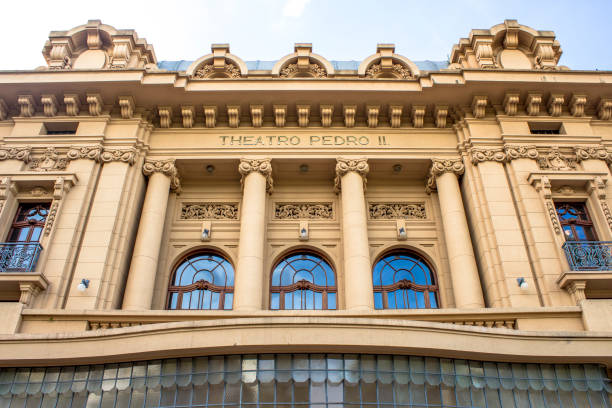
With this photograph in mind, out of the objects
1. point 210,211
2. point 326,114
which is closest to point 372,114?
point 326,114

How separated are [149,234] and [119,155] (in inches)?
112

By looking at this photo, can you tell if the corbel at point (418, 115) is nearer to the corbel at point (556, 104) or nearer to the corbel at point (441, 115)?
the corbel at point (441, 115)

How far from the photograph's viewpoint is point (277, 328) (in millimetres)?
9688

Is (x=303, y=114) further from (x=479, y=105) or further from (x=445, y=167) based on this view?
(x=479, y=105)

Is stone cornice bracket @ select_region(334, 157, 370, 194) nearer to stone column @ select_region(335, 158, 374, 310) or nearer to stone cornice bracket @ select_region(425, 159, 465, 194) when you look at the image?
stone column @ select_region(335, 158, 374, 310)

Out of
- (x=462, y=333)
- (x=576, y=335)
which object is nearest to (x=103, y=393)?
(x=462, y=333)

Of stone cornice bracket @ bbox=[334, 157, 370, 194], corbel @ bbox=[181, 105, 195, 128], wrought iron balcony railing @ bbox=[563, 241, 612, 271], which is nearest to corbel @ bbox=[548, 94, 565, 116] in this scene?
wrought iron balcony railing @ bbox=[563, 241, 612, 271]

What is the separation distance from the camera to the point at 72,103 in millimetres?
16516

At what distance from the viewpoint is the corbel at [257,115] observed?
16891mm

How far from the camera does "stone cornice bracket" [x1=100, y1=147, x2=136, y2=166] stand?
1574 centimetres

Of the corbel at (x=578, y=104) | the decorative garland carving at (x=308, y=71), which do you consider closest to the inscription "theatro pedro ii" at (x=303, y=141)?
the decorative garland carving at (x=308, y=71)

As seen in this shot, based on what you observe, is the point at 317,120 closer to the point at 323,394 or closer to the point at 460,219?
the point at 460,219

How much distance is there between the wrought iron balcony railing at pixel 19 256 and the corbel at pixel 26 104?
4.92 metres

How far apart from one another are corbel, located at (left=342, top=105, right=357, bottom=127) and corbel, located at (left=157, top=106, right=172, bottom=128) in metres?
5.70
